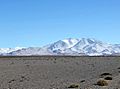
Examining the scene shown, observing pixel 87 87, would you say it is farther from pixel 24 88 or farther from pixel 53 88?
pixel 24 88

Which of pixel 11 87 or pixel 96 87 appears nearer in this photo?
pixel 96 87

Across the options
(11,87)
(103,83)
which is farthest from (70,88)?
(11,87)

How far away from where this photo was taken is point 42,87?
29047mm

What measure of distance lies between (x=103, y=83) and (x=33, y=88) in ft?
19.2

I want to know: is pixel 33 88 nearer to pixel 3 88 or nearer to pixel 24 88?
pixel 24 88

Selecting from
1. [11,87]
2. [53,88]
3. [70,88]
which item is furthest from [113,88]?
[11,87]

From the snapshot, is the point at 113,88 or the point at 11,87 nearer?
the point at 113,88

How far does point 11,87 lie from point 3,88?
31.9 inches

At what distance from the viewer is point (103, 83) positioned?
90.6 ft

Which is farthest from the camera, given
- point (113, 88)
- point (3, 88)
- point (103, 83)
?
point (3, 88)

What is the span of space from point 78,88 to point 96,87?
138 centimetres

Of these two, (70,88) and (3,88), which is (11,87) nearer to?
(3,88)

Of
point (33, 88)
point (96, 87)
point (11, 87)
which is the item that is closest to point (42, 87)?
point (33, 88)

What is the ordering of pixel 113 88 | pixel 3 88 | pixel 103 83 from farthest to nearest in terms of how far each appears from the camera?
pixel 3 88, pixel 103 83, pixel 113 88
